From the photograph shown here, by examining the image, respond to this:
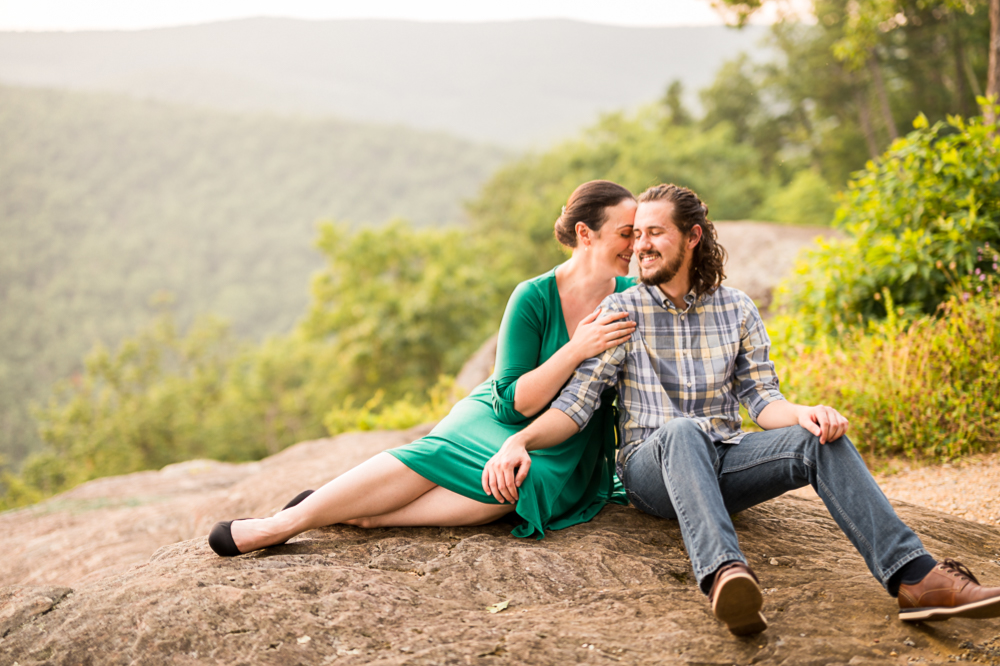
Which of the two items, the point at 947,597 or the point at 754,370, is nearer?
the point at 947,597

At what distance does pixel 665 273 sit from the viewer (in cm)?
266

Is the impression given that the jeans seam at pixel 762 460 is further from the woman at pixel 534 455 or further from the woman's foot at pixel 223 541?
the woman's foot at pixel 223 541

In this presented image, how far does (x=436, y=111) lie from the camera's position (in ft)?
496

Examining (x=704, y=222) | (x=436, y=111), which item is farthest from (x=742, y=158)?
(x=436, y=111)

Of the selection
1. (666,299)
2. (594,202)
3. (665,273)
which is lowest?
(666,299)

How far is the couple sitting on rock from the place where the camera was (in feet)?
8.24

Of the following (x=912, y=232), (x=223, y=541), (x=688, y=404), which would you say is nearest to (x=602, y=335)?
(x=688, y=404)

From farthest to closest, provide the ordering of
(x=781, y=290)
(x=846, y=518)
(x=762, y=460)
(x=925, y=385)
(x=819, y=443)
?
(x=781, y=290)
(x=925, y=385)
(x=762, y=460)
(x=819, y=443)
(x=846, y=518)

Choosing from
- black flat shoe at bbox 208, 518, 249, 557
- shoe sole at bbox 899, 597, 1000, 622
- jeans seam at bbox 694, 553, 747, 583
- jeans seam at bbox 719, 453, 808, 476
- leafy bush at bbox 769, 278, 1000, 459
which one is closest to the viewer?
shoe sole at bbox 899, 597, 1000, 622

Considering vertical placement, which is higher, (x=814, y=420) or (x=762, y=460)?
(x=814, y=420)

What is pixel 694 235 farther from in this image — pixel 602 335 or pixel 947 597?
pixel 947 597

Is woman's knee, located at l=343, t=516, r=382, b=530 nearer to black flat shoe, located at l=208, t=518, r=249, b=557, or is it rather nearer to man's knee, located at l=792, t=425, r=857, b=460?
black flat shoe, located at l=208, t=518, r=249, b=557

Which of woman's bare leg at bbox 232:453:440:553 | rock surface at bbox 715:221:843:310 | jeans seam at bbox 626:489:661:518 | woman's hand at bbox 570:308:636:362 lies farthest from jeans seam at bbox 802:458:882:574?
rock surface at bbox 715:221:843:310

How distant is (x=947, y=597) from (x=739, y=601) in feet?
2.00
